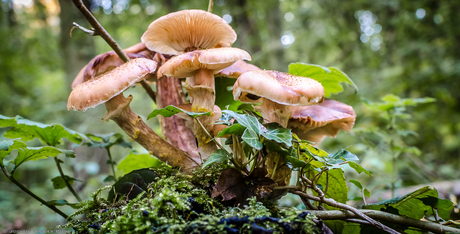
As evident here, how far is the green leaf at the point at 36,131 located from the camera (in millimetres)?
1204

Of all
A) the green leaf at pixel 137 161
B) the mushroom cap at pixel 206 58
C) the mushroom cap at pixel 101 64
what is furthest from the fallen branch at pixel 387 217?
the mushroom cap at pixel 101 64

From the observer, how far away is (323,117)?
1.11 meters

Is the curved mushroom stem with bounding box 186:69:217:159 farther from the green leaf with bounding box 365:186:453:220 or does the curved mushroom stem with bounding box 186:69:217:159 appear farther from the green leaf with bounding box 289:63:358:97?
the green leaf with bounding box 365:186:453:220

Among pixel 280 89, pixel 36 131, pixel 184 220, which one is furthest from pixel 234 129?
pixel 36 131

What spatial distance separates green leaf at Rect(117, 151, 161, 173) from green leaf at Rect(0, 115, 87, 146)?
0.32 metres

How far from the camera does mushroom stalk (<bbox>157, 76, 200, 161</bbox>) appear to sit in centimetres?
132

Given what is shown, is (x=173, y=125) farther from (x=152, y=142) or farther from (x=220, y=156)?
(x=220, y=156)

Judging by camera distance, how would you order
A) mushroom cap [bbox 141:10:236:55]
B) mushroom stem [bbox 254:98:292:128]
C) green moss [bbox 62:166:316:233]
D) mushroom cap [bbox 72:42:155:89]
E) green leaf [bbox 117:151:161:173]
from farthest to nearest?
green leaf [bbox 117:151:161:173]
mushroom cap [bbox 72:42:155:89]
mushroom cap [bbox 141:10:236:55]
mushroom stem [bbox 254:98:292:128]
green moss [bbox 62:166:316:233]

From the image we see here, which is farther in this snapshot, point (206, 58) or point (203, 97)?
point (203, 97)

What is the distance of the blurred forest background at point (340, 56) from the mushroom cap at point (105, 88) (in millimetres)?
2153

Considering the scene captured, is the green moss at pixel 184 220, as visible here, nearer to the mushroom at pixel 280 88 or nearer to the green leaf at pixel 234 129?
the green leaf at pixel 234 129

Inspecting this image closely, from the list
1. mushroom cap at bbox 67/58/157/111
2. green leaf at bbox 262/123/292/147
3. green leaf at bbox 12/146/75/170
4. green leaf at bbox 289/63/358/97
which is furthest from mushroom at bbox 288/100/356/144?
green leaf at bbox 12/146/75/170

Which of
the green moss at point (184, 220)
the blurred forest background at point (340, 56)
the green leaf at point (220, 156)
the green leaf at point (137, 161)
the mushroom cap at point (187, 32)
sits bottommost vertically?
the green moss at point (184, 220)

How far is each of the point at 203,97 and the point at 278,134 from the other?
44 centimetres
